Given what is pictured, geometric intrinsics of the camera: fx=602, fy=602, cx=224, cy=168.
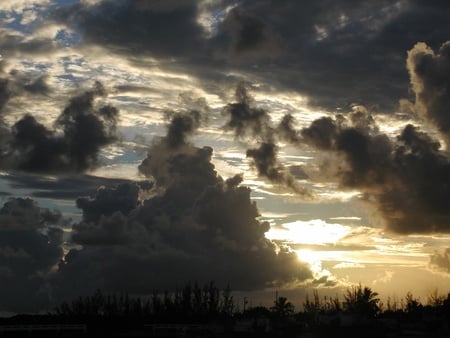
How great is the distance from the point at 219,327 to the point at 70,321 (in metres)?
65.3

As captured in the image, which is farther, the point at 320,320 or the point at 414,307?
the point at 414,307

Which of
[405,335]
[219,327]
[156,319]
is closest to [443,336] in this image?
[405,335]

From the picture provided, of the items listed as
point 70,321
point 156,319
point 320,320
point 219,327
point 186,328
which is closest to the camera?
point 186,328

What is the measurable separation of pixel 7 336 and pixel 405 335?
244 ft

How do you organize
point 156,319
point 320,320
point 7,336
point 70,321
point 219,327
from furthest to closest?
point 156,319 < point 70,321 < point 320,320 < point 219,327 < point 7,336

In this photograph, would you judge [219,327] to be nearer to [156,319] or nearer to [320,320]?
[320,320]

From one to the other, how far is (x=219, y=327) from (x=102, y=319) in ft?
216

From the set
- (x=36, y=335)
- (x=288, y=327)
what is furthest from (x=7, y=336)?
(x=288, y=327)

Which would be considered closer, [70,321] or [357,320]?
[357,320]

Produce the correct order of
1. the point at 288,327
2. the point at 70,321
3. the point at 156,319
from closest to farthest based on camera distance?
1. the point at 288,327
2. the point at 70,321
3. the point at 156,319

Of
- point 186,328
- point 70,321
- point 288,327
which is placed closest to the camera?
point 186,328

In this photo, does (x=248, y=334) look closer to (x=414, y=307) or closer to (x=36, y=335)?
(x=36, y=335)

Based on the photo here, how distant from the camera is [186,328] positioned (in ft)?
408

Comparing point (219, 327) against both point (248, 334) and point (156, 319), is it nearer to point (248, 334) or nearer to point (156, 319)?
point (248, 334)
